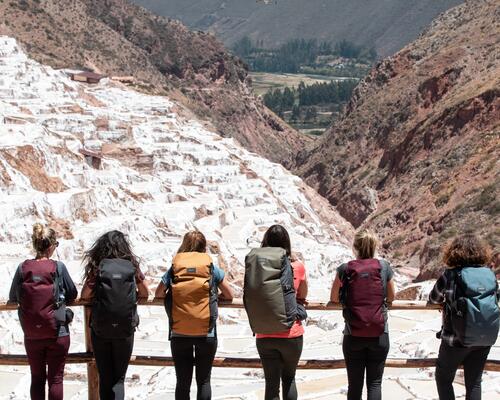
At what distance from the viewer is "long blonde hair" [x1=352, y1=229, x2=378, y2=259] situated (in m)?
6.39

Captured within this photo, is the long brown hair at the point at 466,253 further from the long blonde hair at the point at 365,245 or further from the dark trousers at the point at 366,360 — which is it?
the dark trousers at the point at 366,360

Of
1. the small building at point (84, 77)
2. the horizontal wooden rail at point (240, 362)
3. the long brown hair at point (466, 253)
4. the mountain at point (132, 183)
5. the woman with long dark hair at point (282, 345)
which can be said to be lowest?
the horizontal wooden rail at point (240, 362)

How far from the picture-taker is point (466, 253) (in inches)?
244

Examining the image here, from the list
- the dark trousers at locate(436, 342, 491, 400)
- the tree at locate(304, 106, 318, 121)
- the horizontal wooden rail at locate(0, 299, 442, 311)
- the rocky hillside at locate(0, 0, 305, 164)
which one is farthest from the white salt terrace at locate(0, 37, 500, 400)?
the tree at locate(304, 106, 318, 121)

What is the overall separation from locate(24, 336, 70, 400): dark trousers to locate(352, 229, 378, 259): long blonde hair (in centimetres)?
222

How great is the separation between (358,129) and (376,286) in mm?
58289

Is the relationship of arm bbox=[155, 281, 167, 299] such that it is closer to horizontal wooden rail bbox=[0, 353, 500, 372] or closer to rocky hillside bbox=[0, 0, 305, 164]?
horizontal wooden rail bbox=[0, 353, 500, 372]

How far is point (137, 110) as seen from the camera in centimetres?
4891

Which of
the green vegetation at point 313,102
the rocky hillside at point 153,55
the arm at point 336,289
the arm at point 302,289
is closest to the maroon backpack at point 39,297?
the arm at point 302,289

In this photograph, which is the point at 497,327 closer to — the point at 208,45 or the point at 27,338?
the point at 27,338

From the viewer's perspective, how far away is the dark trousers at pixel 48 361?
6387 mm

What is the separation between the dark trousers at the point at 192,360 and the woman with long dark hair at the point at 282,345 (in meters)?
0.38

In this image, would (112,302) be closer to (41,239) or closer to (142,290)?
(142,290)

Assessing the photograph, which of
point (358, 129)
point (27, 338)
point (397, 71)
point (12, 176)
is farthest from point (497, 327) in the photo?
point (397, 71)
